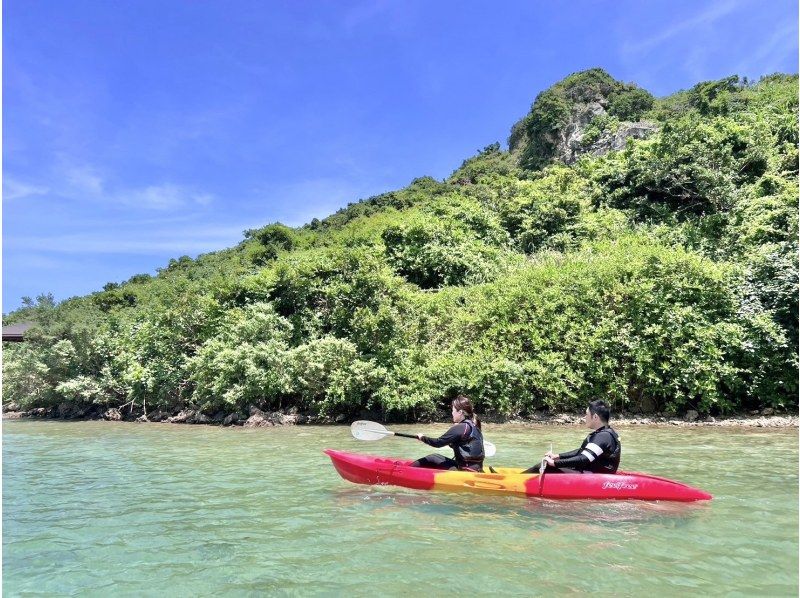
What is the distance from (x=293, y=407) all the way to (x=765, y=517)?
41.6 feet

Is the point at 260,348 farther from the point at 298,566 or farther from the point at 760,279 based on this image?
the point at 760,279

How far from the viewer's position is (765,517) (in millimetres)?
5574

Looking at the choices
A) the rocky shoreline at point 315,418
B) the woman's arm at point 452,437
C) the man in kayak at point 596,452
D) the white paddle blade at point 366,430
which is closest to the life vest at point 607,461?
the man in kayak at point 596,452

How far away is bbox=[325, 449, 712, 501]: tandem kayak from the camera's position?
610cm

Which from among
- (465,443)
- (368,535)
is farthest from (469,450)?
A: (368,535)

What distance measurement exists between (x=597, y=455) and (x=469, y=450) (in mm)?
1565

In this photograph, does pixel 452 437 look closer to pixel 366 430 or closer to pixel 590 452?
pixel 590 452

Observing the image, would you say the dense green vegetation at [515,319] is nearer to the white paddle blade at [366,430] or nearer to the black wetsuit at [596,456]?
the white paddle blade at [366,430]

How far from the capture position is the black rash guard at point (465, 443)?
6953mm

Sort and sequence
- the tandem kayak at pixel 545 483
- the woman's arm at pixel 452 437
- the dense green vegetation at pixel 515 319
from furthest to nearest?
the dense green vegetation at pixel 515 319 < the woman's arm at pixel 452 437 < the tandem kayak at pixel 545 483

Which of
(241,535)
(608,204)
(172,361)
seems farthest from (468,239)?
(241,535)

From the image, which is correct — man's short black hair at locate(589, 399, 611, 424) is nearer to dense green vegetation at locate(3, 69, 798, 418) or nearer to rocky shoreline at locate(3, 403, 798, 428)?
dense green vegetation at locate(3, 69, 798, 418)

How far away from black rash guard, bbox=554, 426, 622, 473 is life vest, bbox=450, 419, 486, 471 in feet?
3.34

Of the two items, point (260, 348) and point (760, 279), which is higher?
point (760, 279)
